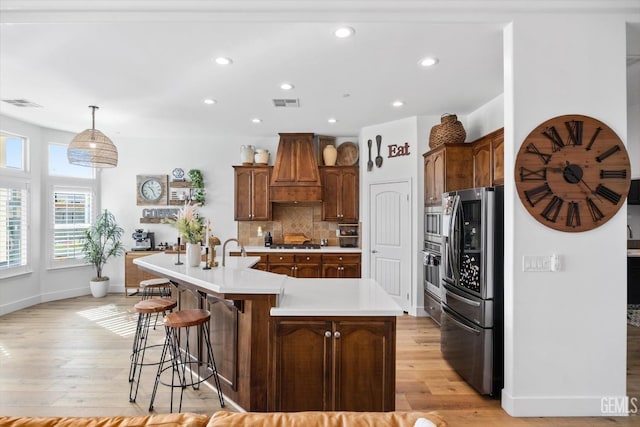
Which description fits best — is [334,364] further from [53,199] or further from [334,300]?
[53,199]

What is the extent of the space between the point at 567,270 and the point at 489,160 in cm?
178

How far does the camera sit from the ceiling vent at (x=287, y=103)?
4324mm

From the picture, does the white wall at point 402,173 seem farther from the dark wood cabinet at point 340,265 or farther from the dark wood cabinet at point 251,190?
the dark wood cabinet at point 251,190

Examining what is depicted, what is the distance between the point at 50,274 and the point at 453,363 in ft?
20.5

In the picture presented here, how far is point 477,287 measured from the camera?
2.81 m

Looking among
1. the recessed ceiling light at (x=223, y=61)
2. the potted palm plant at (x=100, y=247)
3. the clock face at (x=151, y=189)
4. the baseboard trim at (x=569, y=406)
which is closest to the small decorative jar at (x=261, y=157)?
the clock face at (x=151, y=189)

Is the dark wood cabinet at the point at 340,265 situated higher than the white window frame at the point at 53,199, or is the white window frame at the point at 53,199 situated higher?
the white window frame at the point at 53,199

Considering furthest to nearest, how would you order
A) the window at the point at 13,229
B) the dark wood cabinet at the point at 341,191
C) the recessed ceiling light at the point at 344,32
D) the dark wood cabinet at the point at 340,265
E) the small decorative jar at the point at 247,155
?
the small decorative jar at the point at 247,155 → the dark wood cabinet at the point at 341,191 → the dark wood cabinet at the point at 340,265 → the window at the point at 13,229 → the recessed ceiling light at the point at 344,32

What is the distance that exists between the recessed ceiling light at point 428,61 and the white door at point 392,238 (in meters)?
2.04

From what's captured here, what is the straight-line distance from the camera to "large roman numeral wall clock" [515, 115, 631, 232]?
246cm

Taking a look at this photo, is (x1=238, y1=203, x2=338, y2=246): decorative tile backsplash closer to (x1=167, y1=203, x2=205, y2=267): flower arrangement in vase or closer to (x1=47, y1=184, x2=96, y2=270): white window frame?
(x1=47, y1=184, x2=96, y2=270): white window frame

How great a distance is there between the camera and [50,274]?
5.73 meters

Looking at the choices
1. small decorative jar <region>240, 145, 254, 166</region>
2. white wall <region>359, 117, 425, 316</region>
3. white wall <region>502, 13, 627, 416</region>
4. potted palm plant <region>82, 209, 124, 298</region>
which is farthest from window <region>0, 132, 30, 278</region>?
white wall <region>502, 13, 627, 416</region>

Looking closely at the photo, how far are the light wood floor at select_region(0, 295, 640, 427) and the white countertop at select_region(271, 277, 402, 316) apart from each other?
90cm
